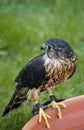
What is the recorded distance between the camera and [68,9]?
6855mm

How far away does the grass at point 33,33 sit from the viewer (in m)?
5.37

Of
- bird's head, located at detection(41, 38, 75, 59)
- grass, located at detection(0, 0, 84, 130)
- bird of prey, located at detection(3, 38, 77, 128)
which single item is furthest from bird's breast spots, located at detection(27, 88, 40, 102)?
grass, located at detection(0, 0, 84, 130)

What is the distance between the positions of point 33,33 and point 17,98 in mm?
2056

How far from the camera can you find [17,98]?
14.5 ft

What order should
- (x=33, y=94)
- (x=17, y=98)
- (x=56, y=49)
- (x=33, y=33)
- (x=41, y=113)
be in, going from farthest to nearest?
(x=33, y=33) < (x=17, y=98) < (x=33, y=94) < (x=41, y=113) < (x=56, y=49)

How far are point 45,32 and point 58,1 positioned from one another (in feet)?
2.26

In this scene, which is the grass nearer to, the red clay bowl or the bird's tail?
the bird's tail

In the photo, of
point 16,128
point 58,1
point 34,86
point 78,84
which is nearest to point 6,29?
point 58,1

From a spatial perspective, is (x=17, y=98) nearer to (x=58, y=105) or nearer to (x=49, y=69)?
(x=58, y=105)

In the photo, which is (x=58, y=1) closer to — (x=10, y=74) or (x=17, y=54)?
(x=17, y=54)

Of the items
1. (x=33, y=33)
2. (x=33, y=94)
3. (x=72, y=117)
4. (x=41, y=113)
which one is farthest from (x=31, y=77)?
(x=33, y=33)

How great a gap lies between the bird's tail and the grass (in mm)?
334

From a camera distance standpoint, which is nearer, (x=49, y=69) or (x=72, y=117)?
(x=49, y=69)

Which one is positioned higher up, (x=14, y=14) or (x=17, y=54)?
(x=14, y=14)
